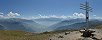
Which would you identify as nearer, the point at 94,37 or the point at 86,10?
the point at 94,37

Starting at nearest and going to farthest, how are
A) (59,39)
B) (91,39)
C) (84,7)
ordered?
(91,39) → (59,39) → (84,7)

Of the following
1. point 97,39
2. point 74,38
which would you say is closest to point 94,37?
point 97,39

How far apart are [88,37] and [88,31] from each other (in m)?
1.93

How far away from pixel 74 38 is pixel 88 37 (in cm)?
373

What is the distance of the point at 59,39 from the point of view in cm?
5841

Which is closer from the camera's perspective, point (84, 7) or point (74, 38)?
point (74, 38)

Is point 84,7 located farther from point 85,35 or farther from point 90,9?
point 85,35

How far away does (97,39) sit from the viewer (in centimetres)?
5594

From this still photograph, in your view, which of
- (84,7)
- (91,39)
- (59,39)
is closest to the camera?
(91,39)

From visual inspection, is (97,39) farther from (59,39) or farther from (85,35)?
(59,39)

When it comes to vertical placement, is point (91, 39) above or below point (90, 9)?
A: below

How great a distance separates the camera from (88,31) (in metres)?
58.5

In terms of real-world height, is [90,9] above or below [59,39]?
above

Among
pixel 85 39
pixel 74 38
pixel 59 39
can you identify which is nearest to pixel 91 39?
pixel 85 39
